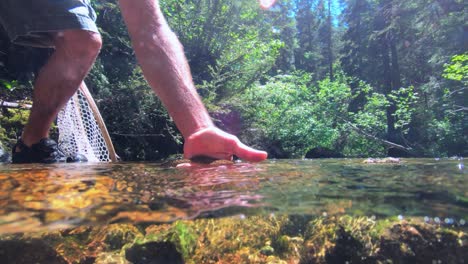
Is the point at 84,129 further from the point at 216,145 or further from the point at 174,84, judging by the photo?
the point at 216,145

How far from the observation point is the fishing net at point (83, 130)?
3965 millimetres

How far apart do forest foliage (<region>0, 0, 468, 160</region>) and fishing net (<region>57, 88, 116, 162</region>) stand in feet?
5.12

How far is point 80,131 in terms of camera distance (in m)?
4.18

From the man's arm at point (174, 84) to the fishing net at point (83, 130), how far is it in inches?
85.4

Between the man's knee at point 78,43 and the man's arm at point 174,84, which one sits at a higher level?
the man's knee at point 78,43

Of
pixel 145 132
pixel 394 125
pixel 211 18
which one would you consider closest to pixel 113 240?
pixel 145 132

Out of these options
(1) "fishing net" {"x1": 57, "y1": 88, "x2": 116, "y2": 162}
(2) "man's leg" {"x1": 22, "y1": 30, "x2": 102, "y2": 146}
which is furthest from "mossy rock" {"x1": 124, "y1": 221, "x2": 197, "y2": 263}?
(1) "fishing net" {"x1": 57, "y1": 88, "x2": 116, "y2": 162}

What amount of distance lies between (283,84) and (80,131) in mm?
13475

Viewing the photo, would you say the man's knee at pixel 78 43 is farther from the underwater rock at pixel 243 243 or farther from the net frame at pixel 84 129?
the underwater rock at pixel 243 243

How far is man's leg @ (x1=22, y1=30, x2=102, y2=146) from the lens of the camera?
2.86m

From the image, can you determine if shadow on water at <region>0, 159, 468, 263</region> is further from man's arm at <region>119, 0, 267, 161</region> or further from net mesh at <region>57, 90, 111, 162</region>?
net mesh at <region>57, 90, 111, 162</region>

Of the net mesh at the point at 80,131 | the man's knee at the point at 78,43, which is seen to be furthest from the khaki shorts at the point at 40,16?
the net mesh at the point at 80,131

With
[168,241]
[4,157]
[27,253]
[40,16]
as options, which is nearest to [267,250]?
[168,241]

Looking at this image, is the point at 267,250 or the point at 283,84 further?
the point at 283,84
